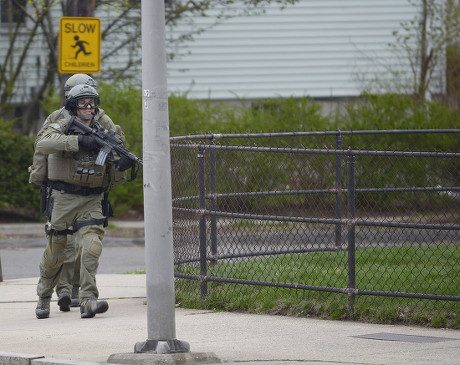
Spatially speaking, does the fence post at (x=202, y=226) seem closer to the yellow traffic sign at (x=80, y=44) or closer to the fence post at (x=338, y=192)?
the fence post at (x=338, y=192)

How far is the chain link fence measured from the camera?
8.37 m

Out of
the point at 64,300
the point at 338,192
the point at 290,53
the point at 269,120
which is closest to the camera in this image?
the point at 64,300

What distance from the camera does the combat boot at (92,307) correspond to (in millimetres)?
8672

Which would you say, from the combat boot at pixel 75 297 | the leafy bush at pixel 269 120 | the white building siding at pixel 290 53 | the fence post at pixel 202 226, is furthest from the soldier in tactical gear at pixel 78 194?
the white building siding at pixel 290 53

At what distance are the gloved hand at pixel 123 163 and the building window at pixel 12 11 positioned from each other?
1376 centimetres

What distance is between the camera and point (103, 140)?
874cm

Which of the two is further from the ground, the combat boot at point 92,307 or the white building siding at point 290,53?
the white building siding at point 290,53

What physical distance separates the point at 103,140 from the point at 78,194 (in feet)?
1.83

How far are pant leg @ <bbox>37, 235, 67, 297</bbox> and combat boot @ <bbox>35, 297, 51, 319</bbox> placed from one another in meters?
0.05

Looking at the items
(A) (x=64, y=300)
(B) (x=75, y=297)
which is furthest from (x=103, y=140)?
(B) (x=75, y=297)

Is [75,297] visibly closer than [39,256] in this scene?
Yes

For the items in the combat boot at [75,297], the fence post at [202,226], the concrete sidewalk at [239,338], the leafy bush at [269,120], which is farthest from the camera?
the leafy bush at [269,120]

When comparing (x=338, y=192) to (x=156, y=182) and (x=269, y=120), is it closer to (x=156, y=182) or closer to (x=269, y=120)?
(x=156, y=182)

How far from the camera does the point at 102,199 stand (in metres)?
9.10
